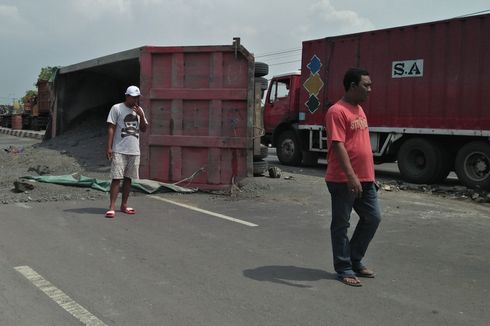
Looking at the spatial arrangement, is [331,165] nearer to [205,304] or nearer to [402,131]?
[205,304]

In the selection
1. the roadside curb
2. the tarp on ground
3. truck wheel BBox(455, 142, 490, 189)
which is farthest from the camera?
the roadside curb

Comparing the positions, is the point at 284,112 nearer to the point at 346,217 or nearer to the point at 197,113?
the point at 197,113

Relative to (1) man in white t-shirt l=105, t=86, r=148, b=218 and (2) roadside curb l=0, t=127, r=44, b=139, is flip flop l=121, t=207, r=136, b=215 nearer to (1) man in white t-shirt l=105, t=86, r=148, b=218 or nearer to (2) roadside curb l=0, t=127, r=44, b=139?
(1) man in white t-shirt l=105, t=86, r=148, b=218

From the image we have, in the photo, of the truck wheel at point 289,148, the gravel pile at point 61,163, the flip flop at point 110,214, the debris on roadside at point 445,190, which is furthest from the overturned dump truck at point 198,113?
the truck wheel at point 289,148

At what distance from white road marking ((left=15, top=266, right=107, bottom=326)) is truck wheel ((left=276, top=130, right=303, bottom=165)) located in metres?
10.5

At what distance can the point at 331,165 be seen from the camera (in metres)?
4.51

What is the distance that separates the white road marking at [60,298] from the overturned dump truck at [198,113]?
15.7ft

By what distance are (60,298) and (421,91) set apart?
9.04 meters

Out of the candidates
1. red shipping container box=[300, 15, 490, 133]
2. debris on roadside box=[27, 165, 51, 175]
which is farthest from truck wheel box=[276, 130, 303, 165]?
debris on roadside box=[27, 165, 51, 175]

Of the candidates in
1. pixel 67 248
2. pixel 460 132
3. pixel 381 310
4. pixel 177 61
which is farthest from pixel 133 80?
pixel 381 310

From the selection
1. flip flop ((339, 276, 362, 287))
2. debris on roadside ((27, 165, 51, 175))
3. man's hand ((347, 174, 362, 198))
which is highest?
man's hand ((347, 174, 362, 198))

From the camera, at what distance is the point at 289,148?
14953 millimetres

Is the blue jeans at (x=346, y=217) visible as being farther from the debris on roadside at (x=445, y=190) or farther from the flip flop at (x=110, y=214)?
the debris on roadside at (x=445, y=190)

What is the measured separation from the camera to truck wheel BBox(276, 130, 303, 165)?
14703 mm
